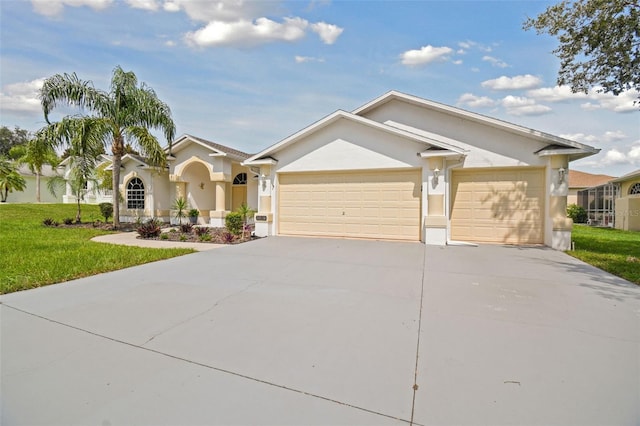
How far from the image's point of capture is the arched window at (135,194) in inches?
750

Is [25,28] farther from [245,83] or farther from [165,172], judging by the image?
[165,172]

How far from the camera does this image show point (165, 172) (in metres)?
18.8

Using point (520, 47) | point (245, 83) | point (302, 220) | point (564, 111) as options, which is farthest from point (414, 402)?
point (564, 111)

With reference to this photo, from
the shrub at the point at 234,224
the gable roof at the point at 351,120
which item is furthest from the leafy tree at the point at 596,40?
the shrub at the point at 234,224

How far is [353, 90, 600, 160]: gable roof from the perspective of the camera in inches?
386

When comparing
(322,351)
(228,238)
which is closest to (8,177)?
(228,238)

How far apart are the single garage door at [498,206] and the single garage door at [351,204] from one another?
175cm

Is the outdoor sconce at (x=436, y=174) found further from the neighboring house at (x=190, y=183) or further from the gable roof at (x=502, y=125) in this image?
the neighboring house at (x=190, y=183)

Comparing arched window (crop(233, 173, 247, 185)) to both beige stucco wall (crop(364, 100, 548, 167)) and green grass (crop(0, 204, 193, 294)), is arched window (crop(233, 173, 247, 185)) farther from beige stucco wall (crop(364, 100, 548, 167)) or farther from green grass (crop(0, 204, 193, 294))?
beige stucco wall (crop(364, 100, 548, 167))

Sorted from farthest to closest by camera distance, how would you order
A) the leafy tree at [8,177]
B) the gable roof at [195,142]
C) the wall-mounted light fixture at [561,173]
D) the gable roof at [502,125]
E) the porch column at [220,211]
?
1. the leafy tree at [8,177]
2. the porch column at [220,211]
3. the gable roof at [195,142]
4. the wall-mounted light fixture at [561,173]
5. the gable roof at [502,125]

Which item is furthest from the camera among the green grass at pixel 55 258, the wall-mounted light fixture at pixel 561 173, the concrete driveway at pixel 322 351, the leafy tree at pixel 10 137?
the leafy tree at pixel 10 137

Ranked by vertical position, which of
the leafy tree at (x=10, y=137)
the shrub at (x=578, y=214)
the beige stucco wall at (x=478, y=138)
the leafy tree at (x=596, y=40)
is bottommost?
the shrub at (x=578, y=214)

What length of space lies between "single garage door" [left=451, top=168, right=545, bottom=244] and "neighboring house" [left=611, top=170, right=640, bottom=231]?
44.5 feet

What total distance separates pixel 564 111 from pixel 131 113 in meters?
19.6
